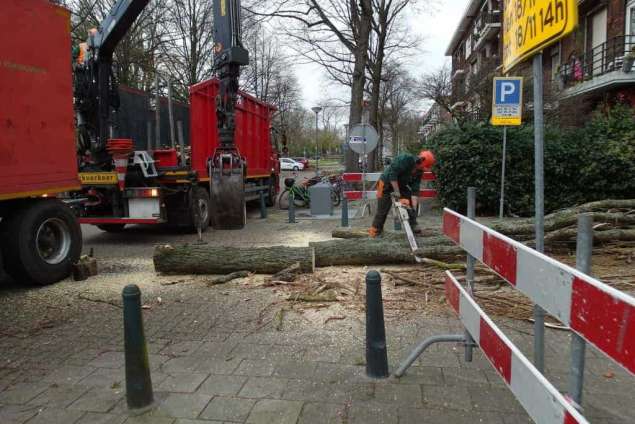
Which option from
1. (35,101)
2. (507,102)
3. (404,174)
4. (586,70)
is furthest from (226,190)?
(586,70)

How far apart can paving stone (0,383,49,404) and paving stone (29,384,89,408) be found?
0.05 metres

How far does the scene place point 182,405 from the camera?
310 centimetres

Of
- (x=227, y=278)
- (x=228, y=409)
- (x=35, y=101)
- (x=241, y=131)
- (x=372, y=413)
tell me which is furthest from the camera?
(x=241, y=131)

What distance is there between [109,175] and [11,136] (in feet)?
11.2

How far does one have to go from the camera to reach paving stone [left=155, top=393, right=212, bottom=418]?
118 inches

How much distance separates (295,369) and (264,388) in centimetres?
35

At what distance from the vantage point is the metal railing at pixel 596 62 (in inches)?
684

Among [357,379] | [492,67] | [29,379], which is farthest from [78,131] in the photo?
[492,67]

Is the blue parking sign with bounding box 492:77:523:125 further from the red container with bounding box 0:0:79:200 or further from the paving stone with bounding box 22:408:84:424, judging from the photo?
the paving stone with bounding box 22:408:84:424

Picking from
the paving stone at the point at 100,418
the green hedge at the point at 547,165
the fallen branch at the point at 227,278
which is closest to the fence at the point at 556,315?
the paving stone at the point at 100,418

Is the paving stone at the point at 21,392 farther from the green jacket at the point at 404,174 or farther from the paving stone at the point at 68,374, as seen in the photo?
the green jacket at the point at 404,174

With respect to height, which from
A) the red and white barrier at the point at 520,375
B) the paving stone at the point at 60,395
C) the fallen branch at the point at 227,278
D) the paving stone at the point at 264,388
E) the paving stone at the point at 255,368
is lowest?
the paving stone at the point at 60,395

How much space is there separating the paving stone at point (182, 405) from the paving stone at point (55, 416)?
1.59ft

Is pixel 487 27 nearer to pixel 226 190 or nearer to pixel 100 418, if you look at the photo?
pixel 226 190
